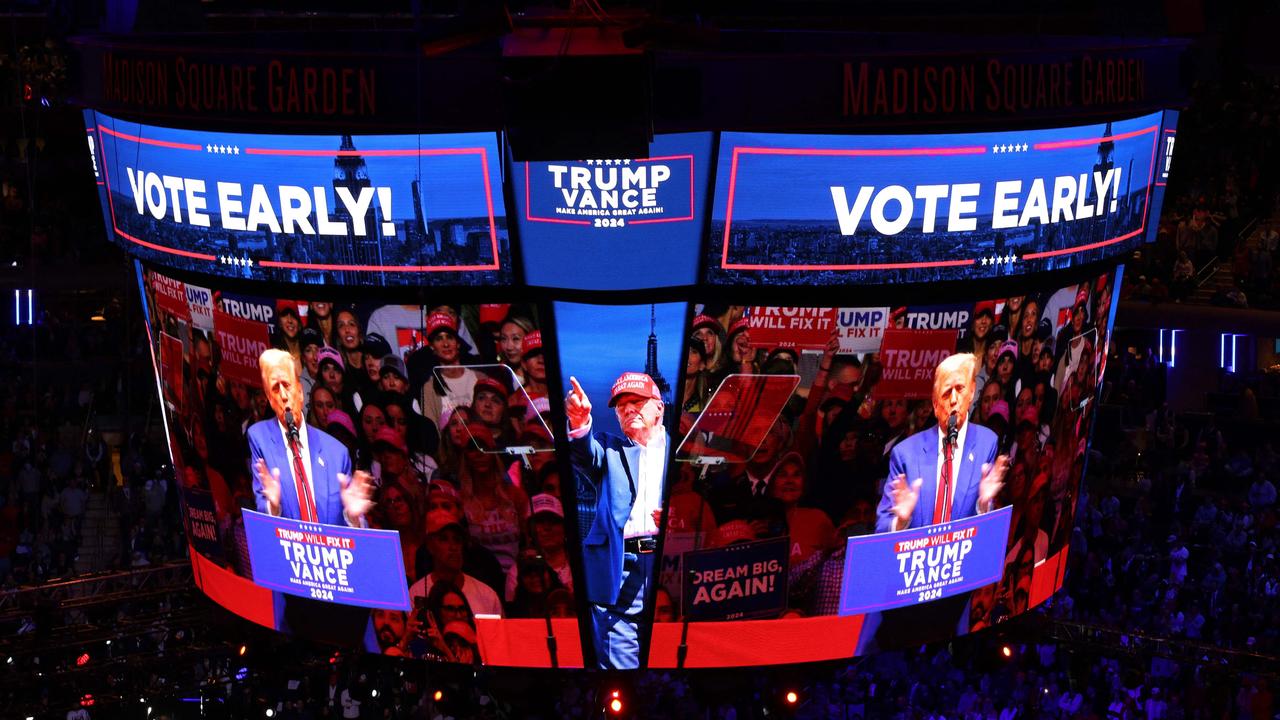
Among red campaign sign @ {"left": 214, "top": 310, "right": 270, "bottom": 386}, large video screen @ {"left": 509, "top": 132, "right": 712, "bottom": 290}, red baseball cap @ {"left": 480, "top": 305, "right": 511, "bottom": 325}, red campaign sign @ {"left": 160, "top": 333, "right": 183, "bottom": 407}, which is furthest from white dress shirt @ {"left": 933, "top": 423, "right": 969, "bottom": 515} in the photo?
red campaign sign @ {"left": 160, "top": 333, "right": 183, "bottom": 407}

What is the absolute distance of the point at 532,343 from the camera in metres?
11.9

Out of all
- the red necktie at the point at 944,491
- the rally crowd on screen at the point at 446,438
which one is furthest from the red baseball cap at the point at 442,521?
the red necktie at the point at 944,491

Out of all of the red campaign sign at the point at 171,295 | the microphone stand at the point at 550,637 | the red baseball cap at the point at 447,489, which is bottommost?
the microphone stand at the point at 550,637

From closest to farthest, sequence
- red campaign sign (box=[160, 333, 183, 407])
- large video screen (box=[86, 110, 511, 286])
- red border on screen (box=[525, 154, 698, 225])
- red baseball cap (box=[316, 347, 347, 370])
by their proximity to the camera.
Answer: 1. red border on screen (box=[525, 154, 698, 225])
2. large video screen (box=[86, 110, 511, 286])
3. red baseball cap (box=[316, 347, 347, 370])
4. red campaign sign (box=[160, 333, 183, 407])

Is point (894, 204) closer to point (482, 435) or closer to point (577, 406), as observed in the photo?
point (577, 406)

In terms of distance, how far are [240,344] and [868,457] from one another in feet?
15.7

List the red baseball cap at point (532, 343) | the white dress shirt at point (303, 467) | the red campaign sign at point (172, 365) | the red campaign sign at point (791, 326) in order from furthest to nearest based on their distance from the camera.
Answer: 1. the red campaign sign at point (172, 365)
2. the white dress shirt at point (303, 467)
3. the red baseball cap at point (532, 343)
4. the red campaign sign at point (791, 326)

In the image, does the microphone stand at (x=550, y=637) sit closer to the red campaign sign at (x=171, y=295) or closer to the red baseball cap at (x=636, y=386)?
the red baseball cap at (x=636, y=386)

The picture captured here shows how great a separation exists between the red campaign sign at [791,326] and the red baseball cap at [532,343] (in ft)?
4.85

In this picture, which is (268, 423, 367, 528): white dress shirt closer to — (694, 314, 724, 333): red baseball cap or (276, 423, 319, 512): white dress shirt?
(276, 423, 319, 512): white dress shirt

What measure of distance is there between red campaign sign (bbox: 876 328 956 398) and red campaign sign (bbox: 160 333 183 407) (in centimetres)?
554

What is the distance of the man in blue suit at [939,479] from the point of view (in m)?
12.4

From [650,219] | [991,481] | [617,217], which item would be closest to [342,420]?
[617,217]

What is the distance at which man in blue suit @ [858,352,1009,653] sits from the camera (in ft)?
40.8
